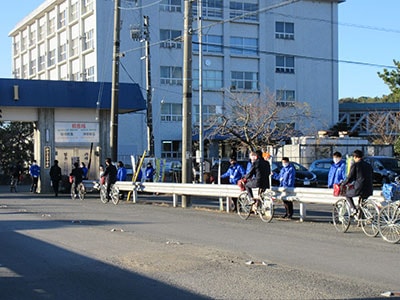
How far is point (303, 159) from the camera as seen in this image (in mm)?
40438

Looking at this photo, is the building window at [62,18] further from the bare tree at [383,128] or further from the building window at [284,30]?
the bare tree at [383,128]

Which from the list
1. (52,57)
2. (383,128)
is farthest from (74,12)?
(383,128)

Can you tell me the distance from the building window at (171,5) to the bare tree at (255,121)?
1021 centimetres

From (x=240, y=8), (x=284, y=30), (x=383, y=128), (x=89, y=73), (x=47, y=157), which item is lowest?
(x=47, y=157)

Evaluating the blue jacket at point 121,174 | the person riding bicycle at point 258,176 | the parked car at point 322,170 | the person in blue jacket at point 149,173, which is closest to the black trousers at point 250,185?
the person riding bicycle at point 258,176

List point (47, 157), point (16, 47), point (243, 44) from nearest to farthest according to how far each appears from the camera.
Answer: point (47, 157) < point (243, 44) < point (16, 47)

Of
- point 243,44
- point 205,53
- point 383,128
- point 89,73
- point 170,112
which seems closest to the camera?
point 170,112

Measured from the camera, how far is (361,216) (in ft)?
46.2

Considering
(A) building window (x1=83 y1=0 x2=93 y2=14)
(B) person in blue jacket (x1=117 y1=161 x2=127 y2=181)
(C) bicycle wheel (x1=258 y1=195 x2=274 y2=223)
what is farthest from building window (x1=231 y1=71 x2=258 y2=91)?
(C) bicycle wheel (x1=258 y1=195 x2=274 y2=223)

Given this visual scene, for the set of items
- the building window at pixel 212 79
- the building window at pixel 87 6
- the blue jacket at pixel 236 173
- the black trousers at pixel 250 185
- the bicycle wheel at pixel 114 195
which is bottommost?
the bicycle wheel at pixel 114 195

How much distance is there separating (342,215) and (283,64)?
2007 inches

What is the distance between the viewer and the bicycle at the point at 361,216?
1358cm

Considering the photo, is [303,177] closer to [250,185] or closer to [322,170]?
[322,170]

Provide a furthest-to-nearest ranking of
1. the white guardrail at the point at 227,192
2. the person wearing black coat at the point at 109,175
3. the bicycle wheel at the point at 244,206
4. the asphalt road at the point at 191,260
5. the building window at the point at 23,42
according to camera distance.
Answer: the building window at the point at 23,42
the person wearing black coat at the point at 109,175
the bicycle wheel at the point at 244,206
the white guardrail at the point at 227,192
the asphalt road at the point at 191,260
